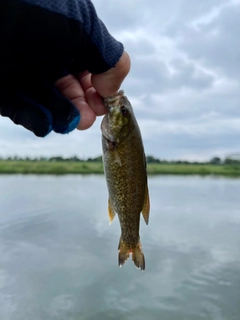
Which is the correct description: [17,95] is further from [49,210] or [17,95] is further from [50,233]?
[49,210]

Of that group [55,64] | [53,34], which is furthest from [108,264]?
[53,34]

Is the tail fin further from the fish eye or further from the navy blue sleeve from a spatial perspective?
the navy blue sleeve

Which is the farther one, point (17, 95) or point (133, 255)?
point (133, 255)

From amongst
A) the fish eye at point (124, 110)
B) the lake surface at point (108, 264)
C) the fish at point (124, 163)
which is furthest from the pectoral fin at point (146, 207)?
the lake surface at point (108, 264)

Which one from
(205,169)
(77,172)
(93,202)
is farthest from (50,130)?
(205,169)

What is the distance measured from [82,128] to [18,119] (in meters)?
0.28

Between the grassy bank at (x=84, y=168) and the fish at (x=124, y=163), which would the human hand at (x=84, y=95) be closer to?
the fish at (x=124, y=163)

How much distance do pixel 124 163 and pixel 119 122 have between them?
22 centimetres

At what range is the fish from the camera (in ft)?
6.81

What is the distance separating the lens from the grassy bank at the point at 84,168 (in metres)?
35.1

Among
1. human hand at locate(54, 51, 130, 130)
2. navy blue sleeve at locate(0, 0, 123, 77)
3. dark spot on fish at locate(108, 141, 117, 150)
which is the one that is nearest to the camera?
navy blue sleeve at locate(0, 0, 123, 77)

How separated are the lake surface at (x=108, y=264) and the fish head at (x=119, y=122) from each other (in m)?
10.2

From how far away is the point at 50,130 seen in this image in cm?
169

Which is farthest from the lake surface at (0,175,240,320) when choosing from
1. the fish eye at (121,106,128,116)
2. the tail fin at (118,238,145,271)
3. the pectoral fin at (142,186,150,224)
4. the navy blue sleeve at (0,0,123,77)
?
the navy blue sleeve at (0,0,123,77)
